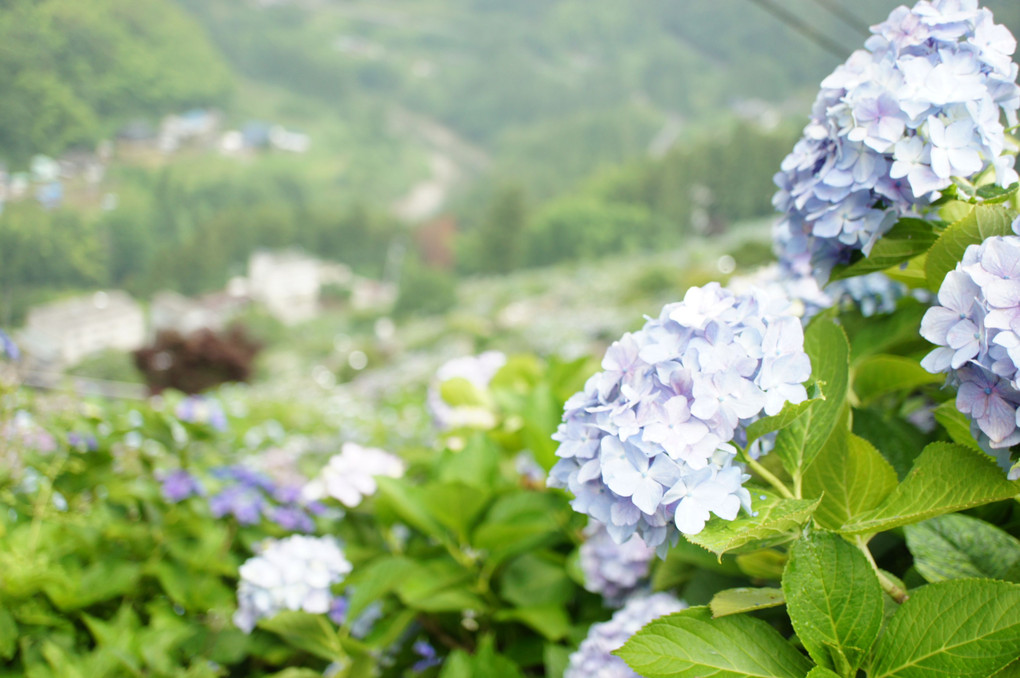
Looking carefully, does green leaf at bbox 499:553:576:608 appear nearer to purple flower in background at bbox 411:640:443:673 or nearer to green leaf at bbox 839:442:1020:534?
purple flower in background at bbox 411:640:443:673

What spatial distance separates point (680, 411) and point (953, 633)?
9.5 inches

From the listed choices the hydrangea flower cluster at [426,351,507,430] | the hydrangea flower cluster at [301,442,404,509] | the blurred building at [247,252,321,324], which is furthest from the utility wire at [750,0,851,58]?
the blurred building at [247,252,321,324]

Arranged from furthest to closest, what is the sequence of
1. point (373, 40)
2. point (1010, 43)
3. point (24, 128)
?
point (373, 40)
point (24, 128)
point (1010, 43)

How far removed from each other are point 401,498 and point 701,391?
60 cm

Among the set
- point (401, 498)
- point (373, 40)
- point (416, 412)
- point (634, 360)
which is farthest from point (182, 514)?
point (373, 40)

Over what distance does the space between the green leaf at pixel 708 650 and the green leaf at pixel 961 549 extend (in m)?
0.18

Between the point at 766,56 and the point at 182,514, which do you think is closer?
the point at 182,514

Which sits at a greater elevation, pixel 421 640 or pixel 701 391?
pixel 701 391

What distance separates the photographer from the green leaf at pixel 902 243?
623 mm

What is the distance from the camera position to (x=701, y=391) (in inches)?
19.1

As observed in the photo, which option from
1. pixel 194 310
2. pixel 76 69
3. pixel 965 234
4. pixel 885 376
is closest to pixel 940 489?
pixel 965 234

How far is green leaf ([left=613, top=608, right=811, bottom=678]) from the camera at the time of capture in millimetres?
493

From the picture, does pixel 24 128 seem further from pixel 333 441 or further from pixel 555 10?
pixel 555 10

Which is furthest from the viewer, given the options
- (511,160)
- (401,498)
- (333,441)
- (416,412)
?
(511,160)
